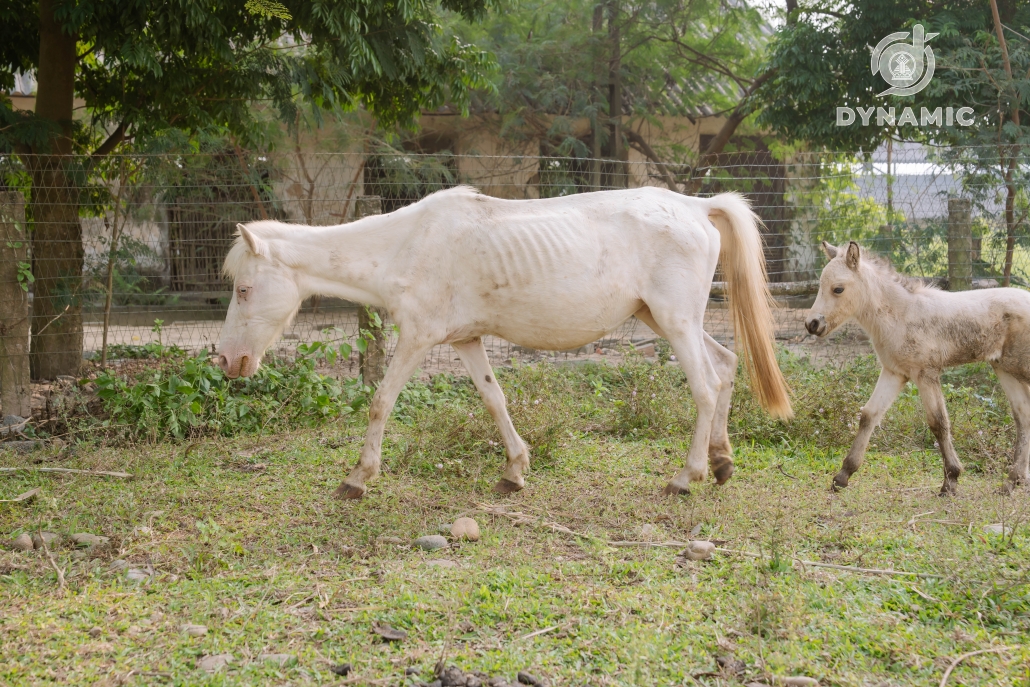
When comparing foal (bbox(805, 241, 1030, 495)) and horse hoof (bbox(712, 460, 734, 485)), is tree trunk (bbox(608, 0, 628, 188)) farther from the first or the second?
horse hoof (bbox(712, 460, 734, 485))

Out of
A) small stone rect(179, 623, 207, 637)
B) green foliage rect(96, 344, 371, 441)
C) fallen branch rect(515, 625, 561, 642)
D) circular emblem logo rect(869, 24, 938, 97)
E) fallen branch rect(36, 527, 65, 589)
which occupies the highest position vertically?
circular emblem logo rect(869, 24, 938, 97)

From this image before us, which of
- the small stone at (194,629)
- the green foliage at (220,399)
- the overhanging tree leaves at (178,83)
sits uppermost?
the overhanging tree leaves at (178,83)

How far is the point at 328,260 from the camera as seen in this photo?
4.95 metres

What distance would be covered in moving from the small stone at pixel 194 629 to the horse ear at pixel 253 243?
2.29 metres

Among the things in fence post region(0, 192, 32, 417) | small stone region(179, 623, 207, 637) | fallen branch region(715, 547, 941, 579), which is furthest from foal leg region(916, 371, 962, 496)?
fence post region(0, 192, 32, 417)

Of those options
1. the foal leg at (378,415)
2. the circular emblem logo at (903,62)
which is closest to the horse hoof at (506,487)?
the foal leg at (378,415)

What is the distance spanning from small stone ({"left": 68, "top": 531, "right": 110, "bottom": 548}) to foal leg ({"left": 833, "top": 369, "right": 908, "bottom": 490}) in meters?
3.92

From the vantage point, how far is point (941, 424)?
479 centimetres

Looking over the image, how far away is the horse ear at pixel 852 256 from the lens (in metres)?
4.98

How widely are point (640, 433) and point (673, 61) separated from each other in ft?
25.1

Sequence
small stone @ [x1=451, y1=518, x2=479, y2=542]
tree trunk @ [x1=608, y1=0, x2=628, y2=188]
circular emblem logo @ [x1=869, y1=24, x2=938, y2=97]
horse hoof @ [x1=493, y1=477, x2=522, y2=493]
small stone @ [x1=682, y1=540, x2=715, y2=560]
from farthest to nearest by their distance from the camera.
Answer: tree trunk @ [x1=608, y1=0, x2=628, y2=188]
circular emblem logo @ [x1=869, y1=24, x2=938, y2=97]
horse hoof @ [x1=493, y1=477, x2=522, y2=493]
small stone @ [x1=451, y1=518, x2=479, y2=542]
small stone @ [x1=682, y1=540, x2=715, y2=560]

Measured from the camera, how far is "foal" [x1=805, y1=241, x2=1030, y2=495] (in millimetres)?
4797

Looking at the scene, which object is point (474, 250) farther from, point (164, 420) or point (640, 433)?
point (164, 420)

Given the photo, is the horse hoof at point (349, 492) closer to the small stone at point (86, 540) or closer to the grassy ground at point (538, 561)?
the grassy ground at point (538, 561)
